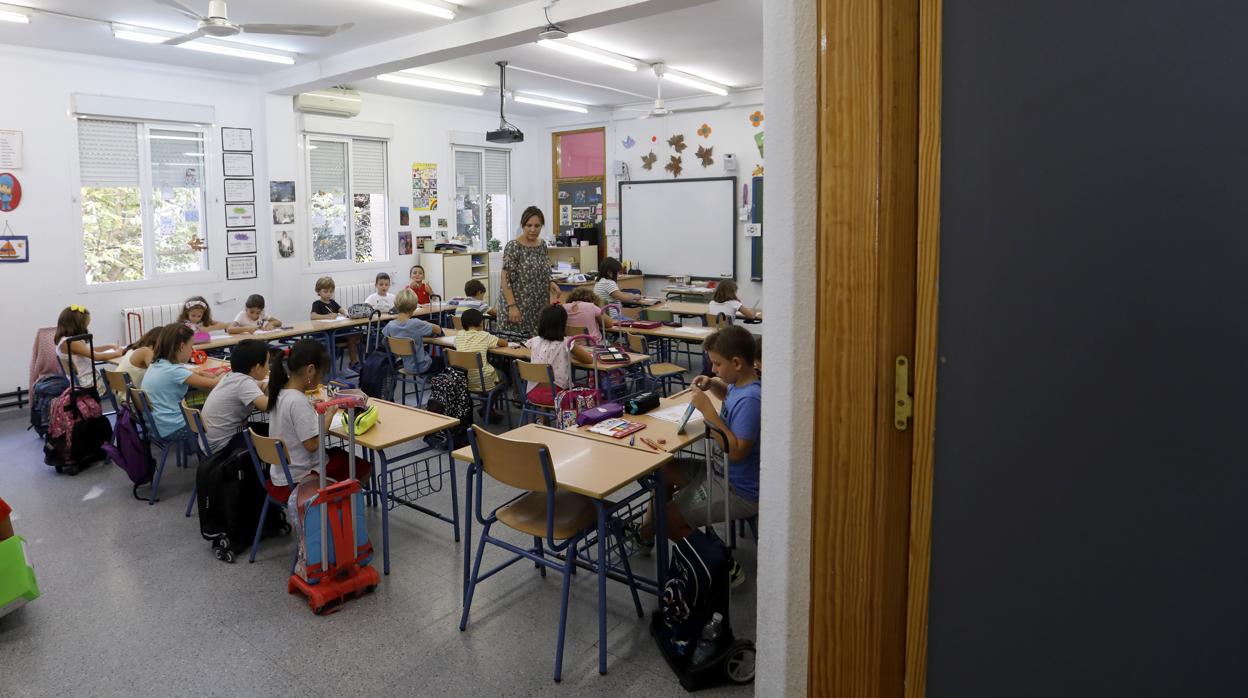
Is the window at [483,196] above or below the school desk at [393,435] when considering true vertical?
above

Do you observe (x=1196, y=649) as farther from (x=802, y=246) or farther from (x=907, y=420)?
(x=802, y=246)

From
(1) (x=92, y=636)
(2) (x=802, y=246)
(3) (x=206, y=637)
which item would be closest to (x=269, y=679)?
(3) (x=206, y=637)

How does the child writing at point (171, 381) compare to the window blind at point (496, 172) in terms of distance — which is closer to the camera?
the child writing at point (171, 381)

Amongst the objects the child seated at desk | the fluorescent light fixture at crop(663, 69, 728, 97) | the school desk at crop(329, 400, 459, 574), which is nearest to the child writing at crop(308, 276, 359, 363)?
the school desk at crop(329, 400, 459, 574)

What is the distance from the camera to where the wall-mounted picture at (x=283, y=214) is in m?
8.44

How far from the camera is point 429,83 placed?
28.7ft

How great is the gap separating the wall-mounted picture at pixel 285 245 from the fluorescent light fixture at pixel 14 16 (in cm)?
312

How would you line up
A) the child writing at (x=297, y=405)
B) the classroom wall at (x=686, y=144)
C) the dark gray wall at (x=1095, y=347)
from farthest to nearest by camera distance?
the classroom wall at (x=686, y=144), the child writing at (x=297, y=405), the dark gray wall at (x=1095, y=347)

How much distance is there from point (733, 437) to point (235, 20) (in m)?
5.61

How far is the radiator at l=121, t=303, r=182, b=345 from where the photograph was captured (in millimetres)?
7383

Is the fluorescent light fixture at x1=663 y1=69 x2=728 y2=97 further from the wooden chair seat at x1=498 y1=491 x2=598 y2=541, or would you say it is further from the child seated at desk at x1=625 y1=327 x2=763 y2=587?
the wooden chair seat at x1=498 y1=491 x2=598 y2=541

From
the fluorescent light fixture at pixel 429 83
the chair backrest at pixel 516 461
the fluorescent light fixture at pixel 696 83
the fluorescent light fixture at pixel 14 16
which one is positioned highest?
the fluorescent light fixture at pixel 696 83

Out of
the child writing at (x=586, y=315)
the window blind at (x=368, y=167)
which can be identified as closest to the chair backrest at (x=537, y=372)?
the child writing at (x=586, y=315)

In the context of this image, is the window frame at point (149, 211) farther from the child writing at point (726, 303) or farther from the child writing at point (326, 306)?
the child writing at point (726, 303)
